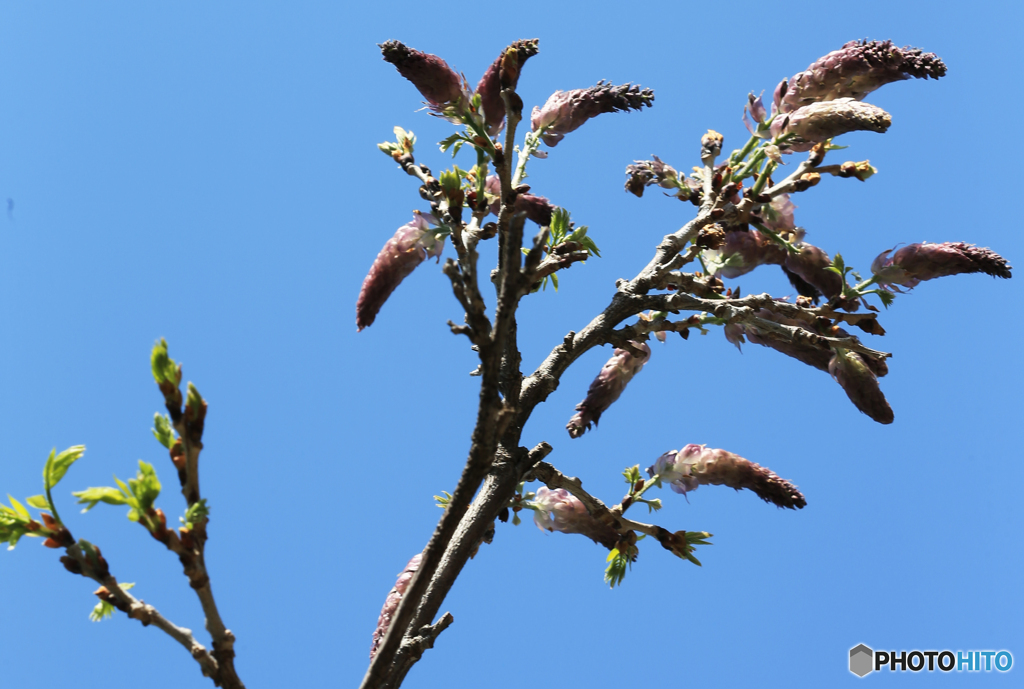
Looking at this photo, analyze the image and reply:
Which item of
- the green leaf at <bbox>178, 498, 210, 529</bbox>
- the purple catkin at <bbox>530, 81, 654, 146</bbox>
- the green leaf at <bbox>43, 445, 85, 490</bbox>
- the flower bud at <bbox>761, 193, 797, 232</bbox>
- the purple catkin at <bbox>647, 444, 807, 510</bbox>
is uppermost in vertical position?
the purple catkin at <bbox>530, 81, 654, 146</bbox>

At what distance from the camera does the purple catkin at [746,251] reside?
3.76 meters

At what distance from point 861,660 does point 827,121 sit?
307 centimetres

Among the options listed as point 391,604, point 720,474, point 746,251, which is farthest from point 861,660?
point 391,604

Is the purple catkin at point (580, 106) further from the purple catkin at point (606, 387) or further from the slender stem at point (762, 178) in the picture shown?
the purple catkin at point (606, 387)

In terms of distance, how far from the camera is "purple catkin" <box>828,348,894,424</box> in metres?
3.26

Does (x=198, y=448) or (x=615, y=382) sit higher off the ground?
(x=615, y=382)

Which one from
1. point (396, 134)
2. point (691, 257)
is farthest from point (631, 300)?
point (396, 134)

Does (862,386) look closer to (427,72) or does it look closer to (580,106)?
(580,106)

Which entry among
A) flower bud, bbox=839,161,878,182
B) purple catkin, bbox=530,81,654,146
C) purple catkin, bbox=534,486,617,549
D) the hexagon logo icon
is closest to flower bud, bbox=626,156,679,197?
purple catkin, bbox=530,81,654,146

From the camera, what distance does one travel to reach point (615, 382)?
11.8ft

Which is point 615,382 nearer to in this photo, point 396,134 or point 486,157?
point 486,157

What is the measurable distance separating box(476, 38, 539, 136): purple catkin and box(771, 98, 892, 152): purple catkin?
1.22 meters

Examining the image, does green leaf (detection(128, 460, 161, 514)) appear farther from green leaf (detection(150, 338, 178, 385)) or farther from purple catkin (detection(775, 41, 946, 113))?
purple catkin (detection(775, 41, 946, 113))

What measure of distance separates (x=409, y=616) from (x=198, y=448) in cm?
78
